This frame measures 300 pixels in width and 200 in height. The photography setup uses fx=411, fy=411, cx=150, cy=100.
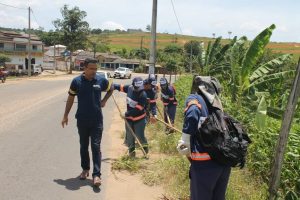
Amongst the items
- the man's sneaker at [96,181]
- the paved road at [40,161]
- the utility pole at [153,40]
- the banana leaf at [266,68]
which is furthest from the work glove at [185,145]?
the utility pole at [153,40]

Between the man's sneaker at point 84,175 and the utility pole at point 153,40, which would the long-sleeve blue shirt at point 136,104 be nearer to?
the man's sneaker at point 84,175

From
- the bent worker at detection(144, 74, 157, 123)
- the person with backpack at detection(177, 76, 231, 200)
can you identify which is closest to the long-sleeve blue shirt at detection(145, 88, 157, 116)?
the bent worker at detection(144, 74, 157, 123)

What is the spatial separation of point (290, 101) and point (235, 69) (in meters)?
7.00

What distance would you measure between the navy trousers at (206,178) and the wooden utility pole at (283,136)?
1120 mm

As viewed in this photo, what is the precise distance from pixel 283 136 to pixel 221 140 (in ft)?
4.77

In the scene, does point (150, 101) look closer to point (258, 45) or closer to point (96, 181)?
point (258, 45)

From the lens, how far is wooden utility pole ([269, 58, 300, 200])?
480 cm

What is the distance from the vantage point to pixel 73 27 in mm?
67062

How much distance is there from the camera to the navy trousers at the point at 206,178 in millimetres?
4113

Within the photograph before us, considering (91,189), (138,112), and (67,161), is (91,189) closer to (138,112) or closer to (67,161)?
(67,161)

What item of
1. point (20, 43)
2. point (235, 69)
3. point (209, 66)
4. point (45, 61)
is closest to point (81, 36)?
point (20, 43)

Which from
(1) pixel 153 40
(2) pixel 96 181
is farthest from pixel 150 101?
(1) pixel 153 40

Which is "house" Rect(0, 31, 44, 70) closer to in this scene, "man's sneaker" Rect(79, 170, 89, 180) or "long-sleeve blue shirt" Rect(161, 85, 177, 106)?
"long-sleeve blue shirt" Rect(161, 85, 177, 106)

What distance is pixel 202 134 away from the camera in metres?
→ 3.98
